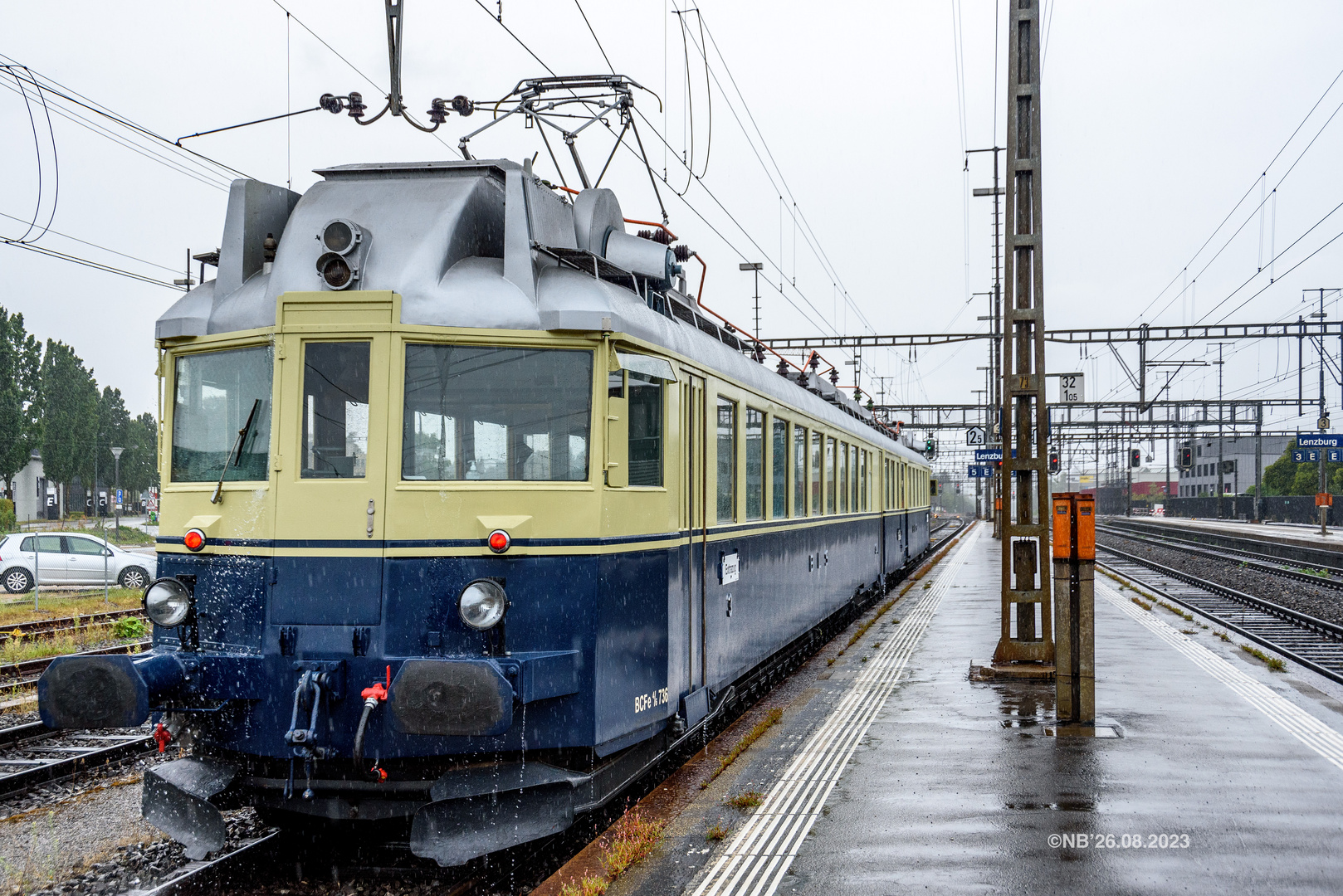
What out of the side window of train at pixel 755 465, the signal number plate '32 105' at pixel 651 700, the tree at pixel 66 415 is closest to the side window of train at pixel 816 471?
the side window of train at pixel 755 465

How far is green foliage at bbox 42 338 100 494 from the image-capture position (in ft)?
211

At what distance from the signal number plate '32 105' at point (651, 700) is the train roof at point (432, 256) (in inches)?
78.2

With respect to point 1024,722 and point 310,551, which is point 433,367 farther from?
point 1024,722

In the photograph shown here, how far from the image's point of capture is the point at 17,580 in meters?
23.2

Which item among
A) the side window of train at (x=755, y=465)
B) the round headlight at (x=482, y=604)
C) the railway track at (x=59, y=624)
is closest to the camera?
the round headlight at (x=482, y=604)

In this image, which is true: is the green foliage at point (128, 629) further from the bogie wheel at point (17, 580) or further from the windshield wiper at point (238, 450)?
the windshield wiper at point (238, 450)

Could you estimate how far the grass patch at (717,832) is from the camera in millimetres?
5891

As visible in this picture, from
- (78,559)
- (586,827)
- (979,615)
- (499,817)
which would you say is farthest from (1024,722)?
(78,559)

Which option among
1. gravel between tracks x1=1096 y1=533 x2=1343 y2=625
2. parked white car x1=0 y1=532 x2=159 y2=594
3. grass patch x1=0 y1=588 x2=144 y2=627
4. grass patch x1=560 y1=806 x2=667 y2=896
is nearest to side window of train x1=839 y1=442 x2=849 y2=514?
grass patch x1=560 y1=806 x2=667 y2=896

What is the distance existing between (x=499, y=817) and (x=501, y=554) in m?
1.26

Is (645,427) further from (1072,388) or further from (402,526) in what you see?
(1072,388)

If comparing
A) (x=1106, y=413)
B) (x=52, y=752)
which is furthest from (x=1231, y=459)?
(x=52, y=752)


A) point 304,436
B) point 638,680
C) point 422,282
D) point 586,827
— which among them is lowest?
point 586,827

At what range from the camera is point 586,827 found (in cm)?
693
